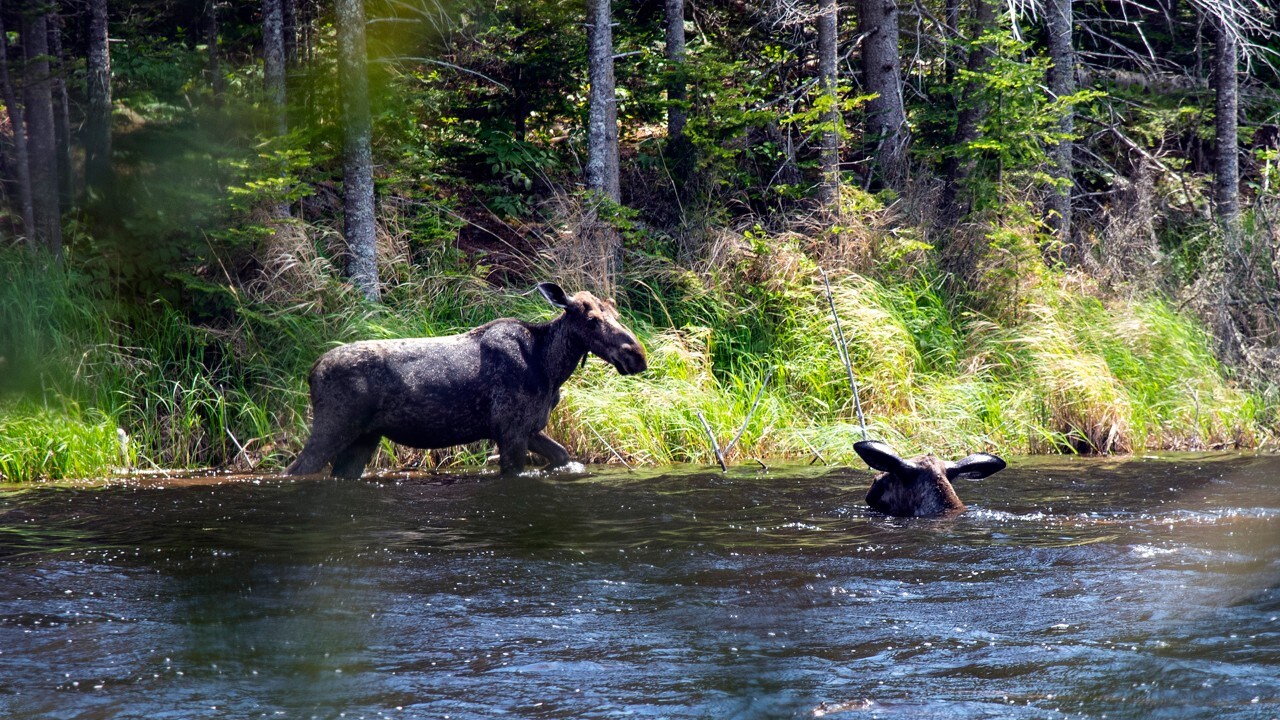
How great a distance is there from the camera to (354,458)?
1008 cm

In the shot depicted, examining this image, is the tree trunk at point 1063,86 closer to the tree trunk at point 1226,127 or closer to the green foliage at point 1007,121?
the green foliage at point 1007,121

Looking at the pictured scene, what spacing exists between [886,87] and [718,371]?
6.45 meters

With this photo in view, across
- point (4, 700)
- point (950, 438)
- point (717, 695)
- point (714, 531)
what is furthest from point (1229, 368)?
point (4, 700)

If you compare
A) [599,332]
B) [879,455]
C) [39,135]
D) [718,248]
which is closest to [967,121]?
[718,248]

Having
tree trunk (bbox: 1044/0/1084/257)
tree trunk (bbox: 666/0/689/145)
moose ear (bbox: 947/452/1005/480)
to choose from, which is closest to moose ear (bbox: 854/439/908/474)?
moose ear (bbox: 947/452/1005/480)

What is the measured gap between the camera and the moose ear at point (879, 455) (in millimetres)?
7438

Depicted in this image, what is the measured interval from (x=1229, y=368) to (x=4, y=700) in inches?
523

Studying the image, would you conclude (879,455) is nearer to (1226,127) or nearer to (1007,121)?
(1007,121)

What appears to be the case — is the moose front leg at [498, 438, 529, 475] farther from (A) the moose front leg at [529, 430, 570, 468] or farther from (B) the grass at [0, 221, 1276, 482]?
(B) the grass at [0, 221, 1276, 482]

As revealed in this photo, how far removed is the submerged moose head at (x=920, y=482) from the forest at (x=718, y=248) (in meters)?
2.71

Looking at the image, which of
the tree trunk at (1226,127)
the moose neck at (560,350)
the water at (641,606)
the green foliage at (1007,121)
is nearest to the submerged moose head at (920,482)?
the water at (641,606)

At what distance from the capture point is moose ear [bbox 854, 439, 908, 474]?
7438mm

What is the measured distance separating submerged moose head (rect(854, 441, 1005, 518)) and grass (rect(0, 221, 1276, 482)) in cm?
332

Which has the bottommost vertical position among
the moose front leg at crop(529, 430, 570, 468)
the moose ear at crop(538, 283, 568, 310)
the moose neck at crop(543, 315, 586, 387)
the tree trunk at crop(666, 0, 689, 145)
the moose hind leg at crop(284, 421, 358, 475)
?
the moose front leg at crop(529, 430, 570, 468)
